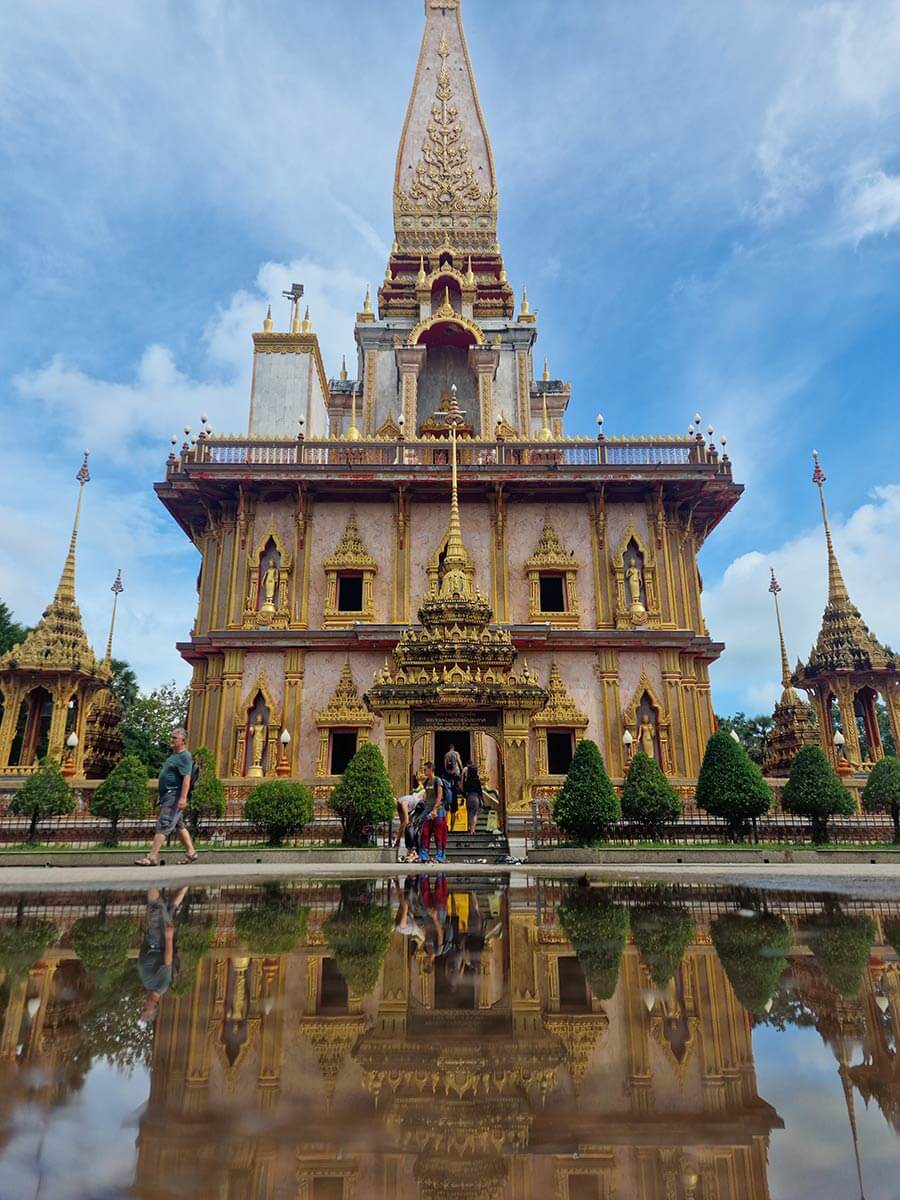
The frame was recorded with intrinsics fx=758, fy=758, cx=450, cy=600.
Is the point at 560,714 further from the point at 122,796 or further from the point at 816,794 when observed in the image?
the point at 122,796

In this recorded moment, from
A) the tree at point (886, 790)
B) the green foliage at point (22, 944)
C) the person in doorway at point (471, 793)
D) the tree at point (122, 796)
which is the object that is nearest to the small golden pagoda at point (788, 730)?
the tree at point (886, 790)

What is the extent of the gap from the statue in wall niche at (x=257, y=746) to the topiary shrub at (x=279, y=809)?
6164mm

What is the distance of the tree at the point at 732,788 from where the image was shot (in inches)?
601

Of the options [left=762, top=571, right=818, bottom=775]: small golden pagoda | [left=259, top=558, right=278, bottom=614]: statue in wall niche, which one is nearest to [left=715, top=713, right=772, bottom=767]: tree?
[left=762, top=571, right=818, bottom=775]: small golden pagoda

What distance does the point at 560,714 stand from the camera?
22000 mm

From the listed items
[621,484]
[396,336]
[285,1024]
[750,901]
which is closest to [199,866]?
[750,901]

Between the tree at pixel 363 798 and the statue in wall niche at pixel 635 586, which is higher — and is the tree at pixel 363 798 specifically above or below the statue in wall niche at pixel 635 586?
below

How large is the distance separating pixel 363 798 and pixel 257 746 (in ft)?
27.3

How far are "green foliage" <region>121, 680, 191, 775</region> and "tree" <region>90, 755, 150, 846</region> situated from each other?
22042 mm

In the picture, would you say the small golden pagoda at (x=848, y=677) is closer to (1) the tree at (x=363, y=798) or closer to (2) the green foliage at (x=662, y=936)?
(1) the tree at (x=363, y=798)

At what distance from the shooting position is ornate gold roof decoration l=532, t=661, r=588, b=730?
22.0m

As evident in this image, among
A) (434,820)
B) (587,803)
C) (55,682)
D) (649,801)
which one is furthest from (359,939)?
(55,682)

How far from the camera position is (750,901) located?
7375mm

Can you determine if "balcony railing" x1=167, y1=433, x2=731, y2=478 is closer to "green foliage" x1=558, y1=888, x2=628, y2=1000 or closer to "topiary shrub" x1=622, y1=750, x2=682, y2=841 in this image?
"topiary shrub" x1=622, y1=750, x2=682, y2=841
